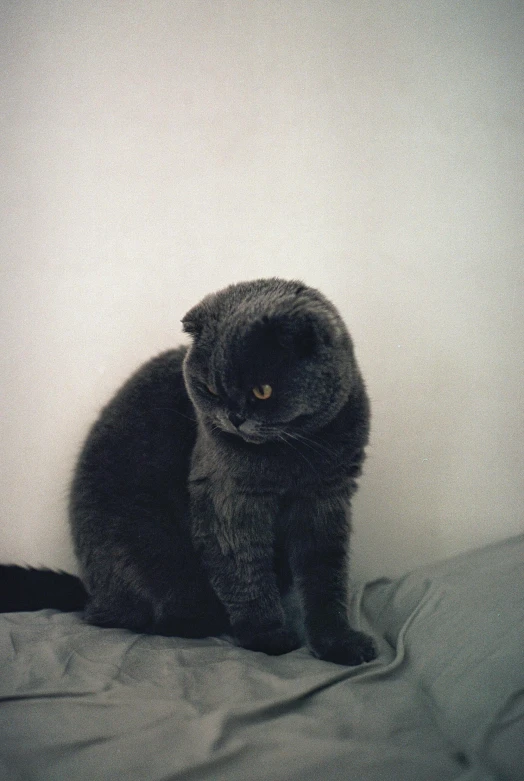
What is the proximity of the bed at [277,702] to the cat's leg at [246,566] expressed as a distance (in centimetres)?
4

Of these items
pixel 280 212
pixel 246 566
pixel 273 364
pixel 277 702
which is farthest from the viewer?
pixel 280 212

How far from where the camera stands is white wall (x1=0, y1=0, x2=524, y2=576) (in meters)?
1.45

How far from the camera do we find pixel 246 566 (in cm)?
113

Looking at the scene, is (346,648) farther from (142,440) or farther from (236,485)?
(142,440)

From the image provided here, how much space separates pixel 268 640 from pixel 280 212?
1.03 meters

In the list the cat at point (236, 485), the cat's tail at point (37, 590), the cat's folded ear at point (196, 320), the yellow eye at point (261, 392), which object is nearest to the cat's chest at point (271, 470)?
the cat at point (236, 485)

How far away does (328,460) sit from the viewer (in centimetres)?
111

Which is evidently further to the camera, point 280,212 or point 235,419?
point 280,212

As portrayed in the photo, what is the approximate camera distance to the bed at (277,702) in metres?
0.69

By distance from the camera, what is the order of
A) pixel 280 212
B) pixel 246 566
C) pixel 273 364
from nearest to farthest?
1. pixel 273 364
2. pixel 246 566
3. pixel 280 212

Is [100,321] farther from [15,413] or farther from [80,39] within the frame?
[80,39]

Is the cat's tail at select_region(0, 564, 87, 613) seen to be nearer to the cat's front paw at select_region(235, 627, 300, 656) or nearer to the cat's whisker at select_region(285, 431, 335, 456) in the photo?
the cat's front paw at select_region(235, 627, 300, 656)

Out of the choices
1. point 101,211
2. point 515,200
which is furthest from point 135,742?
point 515,200

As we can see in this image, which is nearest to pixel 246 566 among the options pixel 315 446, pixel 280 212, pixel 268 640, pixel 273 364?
pixel 268 640
